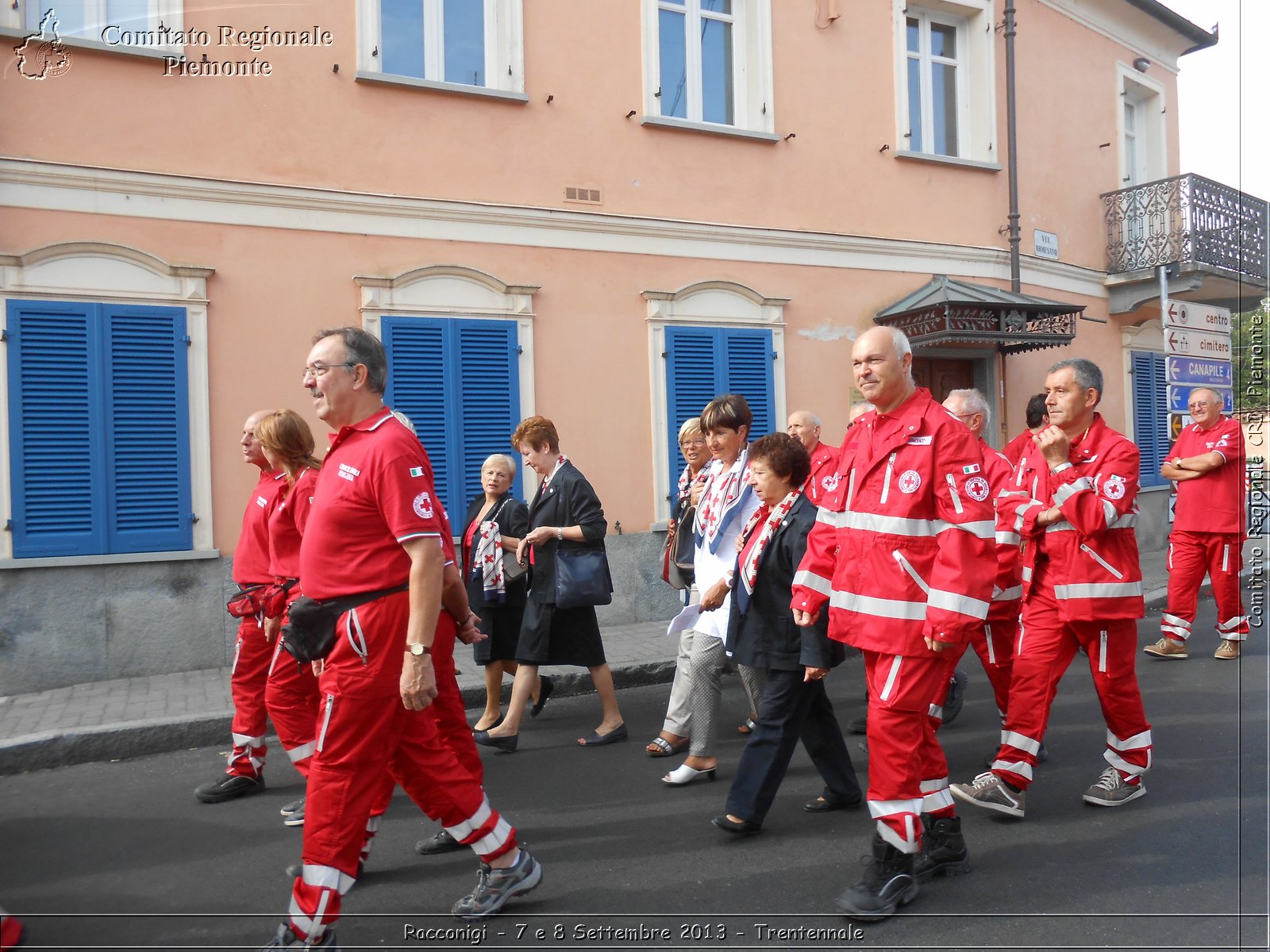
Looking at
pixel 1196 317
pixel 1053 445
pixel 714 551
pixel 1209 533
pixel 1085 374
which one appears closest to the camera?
pixel 1053 445

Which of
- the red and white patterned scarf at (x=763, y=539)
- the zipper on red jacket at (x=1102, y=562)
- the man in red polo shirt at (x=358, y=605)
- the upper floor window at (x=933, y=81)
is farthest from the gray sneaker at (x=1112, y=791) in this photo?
the upper floor window at (x=933, y=81)

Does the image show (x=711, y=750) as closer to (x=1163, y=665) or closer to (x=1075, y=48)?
(x=1163, y=665)

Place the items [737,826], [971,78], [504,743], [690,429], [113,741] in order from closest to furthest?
[737,826] < [504,743] < [113,741] < [690,429] < [971,78]

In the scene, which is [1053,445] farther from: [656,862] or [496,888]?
[496,888]

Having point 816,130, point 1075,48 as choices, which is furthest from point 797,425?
point 1075,48

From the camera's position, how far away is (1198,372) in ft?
24.8

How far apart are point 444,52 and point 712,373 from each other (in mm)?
4070

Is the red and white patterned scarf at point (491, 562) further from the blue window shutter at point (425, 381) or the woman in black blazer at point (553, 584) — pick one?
the blue window shutter at point (425, 381)

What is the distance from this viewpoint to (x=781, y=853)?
13.6 feet

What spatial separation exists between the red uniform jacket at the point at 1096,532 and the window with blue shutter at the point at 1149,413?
38.6 feet

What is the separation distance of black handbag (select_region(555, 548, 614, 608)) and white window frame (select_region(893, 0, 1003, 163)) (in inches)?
352

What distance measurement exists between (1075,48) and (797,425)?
1092 cm

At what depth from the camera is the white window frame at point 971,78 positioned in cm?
1273

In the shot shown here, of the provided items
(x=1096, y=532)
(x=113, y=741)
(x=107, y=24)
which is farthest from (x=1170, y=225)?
(x=113, y=741)
